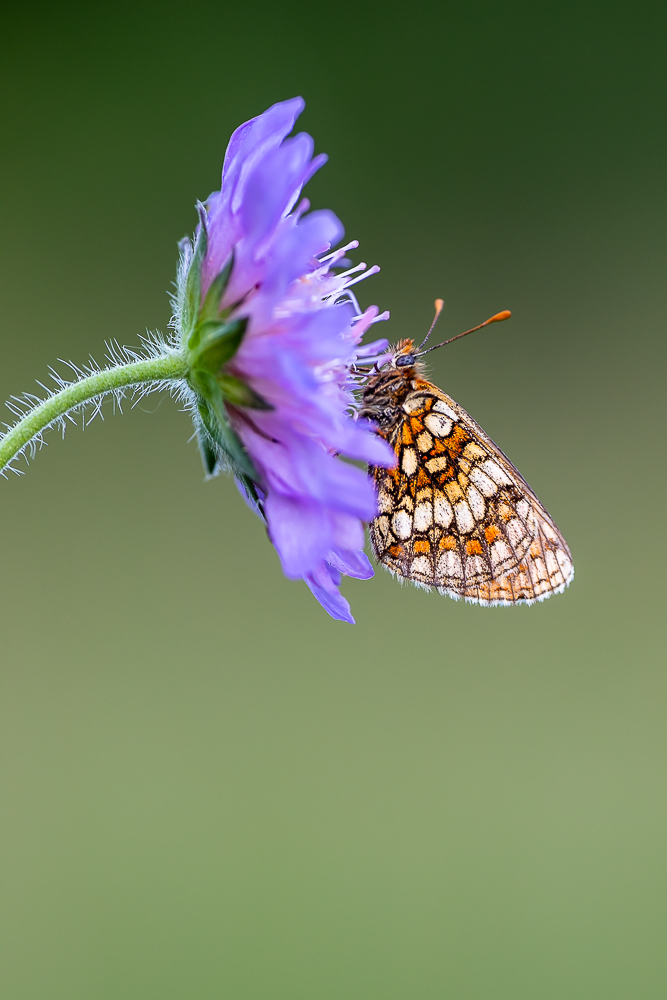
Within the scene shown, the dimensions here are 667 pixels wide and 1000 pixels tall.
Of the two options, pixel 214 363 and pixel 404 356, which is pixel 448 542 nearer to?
pixel 404 356

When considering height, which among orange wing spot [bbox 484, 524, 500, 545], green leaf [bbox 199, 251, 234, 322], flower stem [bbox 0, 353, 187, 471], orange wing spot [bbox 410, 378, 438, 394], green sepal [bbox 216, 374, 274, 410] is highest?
orange wing spot [bbox 410, 378, 438, 394]


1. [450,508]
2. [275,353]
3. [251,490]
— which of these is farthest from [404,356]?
[275,353]

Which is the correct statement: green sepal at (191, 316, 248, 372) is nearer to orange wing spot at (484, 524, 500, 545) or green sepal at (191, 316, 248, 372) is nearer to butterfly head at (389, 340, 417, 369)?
butterfly head at (389, 340, 417, 369)

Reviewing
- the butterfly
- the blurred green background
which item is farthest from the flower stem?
the blurred green background

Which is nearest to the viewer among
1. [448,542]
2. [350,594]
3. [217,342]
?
[217,342]

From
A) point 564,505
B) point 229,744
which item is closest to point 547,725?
point 564,505

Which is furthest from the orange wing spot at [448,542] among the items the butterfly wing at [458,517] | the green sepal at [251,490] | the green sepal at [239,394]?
the green sepal at [239,394]

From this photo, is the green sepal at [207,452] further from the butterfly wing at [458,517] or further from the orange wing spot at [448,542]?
the orange wing spot at [448,542]

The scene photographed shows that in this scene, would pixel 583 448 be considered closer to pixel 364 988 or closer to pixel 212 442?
pixel 364 988
